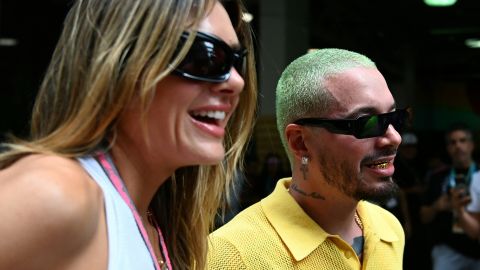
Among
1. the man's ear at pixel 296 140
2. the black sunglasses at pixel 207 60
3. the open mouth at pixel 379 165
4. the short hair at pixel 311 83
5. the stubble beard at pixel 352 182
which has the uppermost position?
the black sunglasses at pixel 207 60

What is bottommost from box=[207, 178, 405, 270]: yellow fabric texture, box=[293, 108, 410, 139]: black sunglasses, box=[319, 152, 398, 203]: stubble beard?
box=[207, 178, 405, 270]: yellow fabric texture

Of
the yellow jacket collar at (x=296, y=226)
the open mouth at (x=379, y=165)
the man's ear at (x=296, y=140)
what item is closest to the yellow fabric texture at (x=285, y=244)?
the yellow jacket collar at (x=296, y=226)

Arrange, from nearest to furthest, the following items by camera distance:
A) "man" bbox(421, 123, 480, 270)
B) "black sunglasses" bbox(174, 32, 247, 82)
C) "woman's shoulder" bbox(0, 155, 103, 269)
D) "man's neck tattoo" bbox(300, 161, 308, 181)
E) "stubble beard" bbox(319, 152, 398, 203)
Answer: "woman's shoulder" bbox(0, 155, 103, 269), "black sunglasses" bbox(174, 32, 247, 82), "stubble beard" bbox(319, 152, 398, 203), "man's neck tattoo" bbox(300, 161, 308, 181), "man" bbox(421, 123, 480, 270)

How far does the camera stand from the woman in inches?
46.8

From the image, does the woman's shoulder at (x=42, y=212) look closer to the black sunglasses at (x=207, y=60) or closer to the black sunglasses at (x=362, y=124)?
the black sunglasses at (x=207, y=60)

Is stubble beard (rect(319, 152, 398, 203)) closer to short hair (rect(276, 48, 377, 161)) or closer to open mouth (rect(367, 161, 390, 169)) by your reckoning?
open mouth (rect(367, 161, 390, 169))

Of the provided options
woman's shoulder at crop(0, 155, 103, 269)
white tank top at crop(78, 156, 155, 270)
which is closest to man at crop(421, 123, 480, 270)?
white tank top at crop(78, 156, 155, 270)

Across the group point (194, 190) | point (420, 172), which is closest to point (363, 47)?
point (420, 172)

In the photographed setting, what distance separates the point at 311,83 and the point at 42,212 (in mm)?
1356

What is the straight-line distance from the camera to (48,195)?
1178 millimetres

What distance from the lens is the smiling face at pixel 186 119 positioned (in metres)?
1.43

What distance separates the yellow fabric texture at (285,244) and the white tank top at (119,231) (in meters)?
0.75

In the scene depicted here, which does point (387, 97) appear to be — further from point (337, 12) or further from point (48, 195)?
point (337, 12)

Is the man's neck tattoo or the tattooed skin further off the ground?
the man's neck tattoo
